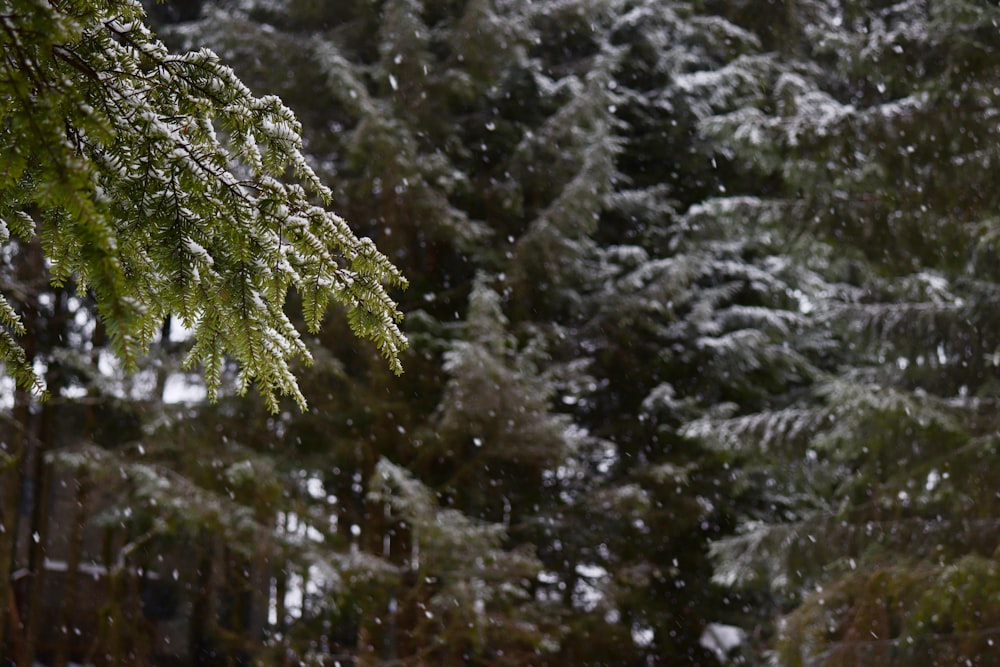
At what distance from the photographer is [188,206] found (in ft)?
6.86

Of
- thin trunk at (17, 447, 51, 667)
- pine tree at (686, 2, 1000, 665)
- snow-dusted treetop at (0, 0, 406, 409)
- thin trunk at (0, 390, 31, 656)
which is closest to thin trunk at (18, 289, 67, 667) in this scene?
thin trunk at (17, 447, 51, 667)

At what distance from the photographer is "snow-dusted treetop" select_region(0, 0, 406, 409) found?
2.00 m

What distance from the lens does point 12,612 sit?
9492 mm

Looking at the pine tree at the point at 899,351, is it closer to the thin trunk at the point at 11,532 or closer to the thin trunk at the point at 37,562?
the thin trunk at the point at 11,532

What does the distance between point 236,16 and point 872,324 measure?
7342 mm

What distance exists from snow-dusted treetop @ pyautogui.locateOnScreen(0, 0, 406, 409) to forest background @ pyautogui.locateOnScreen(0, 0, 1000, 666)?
5.57 metres

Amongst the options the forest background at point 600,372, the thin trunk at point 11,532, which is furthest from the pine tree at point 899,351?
the thin trunk at point 11,532

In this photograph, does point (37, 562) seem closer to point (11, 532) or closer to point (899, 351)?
point (11, 532)

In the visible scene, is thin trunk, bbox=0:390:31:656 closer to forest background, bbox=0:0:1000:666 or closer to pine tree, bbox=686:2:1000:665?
forest background, bbox=0:0:1000:666

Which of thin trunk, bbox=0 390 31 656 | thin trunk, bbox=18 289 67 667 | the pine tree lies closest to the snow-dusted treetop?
the pine tree

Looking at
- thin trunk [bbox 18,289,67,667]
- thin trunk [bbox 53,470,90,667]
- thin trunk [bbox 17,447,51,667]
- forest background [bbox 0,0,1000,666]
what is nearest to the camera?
forest background [bbox 0,0,1000,666]

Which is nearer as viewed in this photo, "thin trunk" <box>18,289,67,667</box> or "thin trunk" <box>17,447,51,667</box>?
"thin trunk" <box>17,447,51,667</box>

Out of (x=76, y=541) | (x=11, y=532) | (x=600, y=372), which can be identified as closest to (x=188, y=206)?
(x=600, y=372)

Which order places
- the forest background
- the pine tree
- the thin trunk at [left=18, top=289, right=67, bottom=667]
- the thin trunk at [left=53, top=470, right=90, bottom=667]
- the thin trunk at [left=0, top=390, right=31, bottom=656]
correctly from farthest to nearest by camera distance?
the thin trunk at [left=18, top=289, right=67, bottom=667] < the thin trunk at [left=53, top=470, right=90, bottom=667] < the thin trunk at [left=0, top=390, right=31, bottom=656] < the forest background < the pine tree
